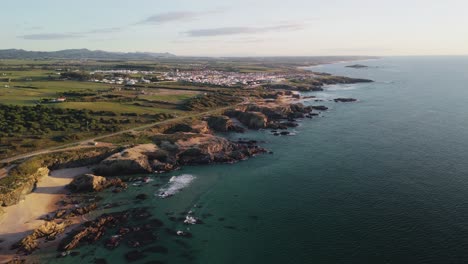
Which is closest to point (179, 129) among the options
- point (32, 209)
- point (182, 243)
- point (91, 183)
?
point (91, 183)

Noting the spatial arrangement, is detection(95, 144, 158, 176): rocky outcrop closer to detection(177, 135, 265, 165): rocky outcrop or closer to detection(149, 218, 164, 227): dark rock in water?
detection(177, 135, 265, 165): rocky outcrop

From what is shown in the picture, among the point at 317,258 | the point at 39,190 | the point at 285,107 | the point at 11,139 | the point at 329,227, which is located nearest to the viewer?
the point at 317,258

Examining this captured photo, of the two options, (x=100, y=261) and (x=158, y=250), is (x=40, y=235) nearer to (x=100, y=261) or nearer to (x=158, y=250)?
(x=100, y=261)

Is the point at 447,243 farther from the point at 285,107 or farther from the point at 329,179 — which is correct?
the point at 285,107

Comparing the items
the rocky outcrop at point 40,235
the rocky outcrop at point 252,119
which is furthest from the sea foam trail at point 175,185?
the rocky outcrop at point 252,119

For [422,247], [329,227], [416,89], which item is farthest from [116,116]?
[416,89]

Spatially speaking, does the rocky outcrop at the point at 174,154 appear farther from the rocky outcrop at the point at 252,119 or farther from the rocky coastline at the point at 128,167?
the rocky outcrop at the point at 252,119

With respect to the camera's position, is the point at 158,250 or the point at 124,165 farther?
the point at 124,165
